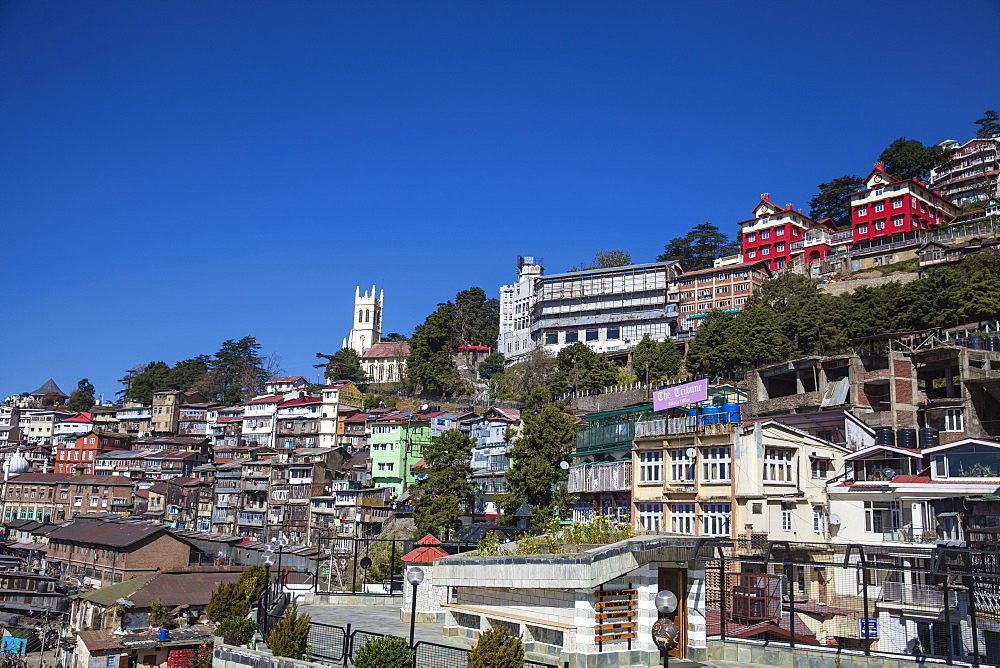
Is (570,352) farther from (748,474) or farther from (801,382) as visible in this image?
(748,474)

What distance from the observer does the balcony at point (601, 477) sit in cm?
3870

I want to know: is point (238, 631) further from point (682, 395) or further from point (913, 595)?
point (682, 395)

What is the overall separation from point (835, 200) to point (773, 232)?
17001 millimetres

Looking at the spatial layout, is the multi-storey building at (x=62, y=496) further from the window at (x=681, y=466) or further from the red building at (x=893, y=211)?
the red building at (x=893, y=211)

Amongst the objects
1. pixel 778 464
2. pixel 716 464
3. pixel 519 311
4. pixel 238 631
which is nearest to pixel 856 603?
pixel 778 464

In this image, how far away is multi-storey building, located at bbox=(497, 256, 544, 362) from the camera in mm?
98725

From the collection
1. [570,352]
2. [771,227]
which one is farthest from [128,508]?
[771,227]

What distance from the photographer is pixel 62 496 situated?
87.8 m

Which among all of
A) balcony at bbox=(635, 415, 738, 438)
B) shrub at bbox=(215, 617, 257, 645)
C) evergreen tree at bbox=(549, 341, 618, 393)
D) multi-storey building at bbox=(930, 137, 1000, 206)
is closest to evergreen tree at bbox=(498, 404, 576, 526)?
balcony at bbox=(635, 415, 738, 438)

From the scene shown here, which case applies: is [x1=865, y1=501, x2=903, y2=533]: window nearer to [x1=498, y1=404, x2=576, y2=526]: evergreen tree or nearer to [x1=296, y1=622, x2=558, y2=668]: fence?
[x1=498, y1=404, x2=576, y2=526]: evergreen tree

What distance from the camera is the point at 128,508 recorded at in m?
85.2

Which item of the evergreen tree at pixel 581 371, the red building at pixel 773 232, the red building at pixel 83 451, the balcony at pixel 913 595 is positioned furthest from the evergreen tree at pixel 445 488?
the red building at pixel 83 451

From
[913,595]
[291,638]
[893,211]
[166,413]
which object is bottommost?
[291,638]

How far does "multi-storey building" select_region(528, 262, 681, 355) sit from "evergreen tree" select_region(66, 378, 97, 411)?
78.6m
